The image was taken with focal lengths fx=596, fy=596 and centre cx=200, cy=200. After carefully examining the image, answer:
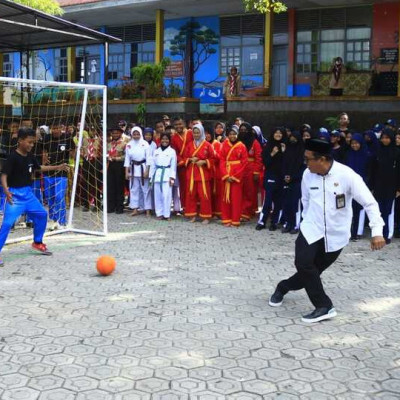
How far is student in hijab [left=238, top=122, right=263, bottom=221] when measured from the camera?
1087 centimetres

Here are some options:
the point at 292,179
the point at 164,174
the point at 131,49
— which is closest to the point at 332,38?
the point at 131,49

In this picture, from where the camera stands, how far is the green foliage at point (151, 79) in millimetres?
18562

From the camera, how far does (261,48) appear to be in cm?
2102

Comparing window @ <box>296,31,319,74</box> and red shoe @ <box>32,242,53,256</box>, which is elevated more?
window @ <box>296,31,319,74</box>

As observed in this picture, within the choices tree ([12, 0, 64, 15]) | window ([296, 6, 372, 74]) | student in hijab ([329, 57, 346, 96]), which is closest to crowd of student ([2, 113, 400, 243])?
tree ([12, 0, 64, 15])

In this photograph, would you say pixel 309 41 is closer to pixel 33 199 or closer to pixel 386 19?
pixel 386 19

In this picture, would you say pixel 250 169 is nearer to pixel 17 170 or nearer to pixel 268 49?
pixel 17 170

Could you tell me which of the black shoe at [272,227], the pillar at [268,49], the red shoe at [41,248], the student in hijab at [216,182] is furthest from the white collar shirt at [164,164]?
the pillar at [268,49]

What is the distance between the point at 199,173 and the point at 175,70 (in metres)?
12.6

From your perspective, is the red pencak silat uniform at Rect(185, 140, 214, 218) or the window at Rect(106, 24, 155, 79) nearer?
the red pencak silat uniform at Rect(185, 140, 214, 218)

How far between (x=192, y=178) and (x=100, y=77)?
611 inches

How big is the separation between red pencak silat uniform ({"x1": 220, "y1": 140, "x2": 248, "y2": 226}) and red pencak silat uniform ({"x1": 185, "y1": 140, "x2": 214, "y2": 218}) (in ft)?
1.25

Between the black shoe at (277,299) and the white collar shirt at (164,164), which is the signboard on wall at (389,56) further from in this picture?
the black shoe at (277,299)

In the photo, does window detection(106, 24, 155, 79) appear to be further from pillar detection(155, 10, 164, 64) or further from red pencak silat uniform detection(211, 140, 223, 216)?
red pencak silat uniform detection(211, 140, 223, 216)
